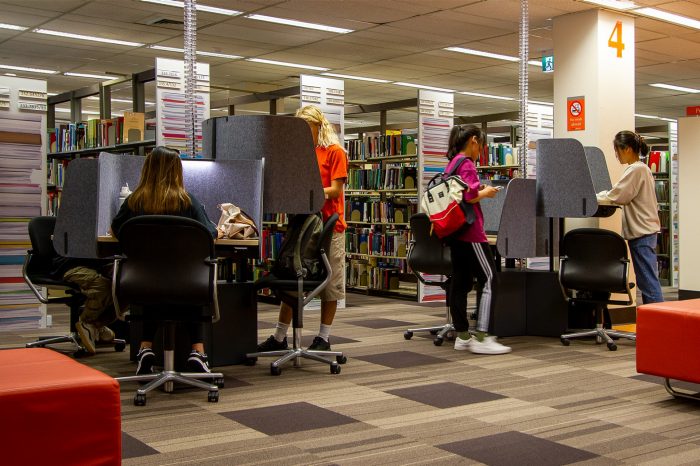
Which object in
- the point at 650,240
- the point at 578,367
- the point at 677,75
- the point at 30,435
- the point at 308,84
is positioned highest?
the point at 677,75

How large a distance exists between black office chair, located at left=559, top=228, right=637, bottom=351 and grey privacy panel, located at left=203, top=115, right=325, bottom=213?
203 centimetres

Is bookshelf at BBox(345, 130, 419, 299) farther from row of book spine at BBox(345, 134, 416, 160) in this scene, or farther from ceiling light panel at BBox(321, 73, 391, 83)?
ceiling light panel at BBox(321, 73, 391, 83)

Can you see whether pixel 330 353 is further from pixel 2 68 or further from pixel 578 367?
pixel 2 68

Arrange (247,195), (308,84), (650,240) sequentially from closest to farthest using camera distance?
(247,195) < (650,240) < (308,84)

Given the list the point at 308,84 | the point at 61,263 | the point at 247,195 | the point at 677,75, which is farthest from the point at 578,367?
the point at 677,75

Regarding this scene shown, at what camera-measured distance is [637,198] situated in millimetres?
5957

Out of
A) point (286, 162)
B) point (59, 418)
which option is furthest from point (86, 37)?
point (59, 418)

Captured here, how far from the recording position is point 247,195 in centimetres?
472

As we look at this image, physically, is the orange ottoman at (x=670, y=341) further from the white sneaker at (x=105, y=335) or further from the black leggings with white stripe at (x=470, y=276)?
the white sneaker at (x=105, y=335)

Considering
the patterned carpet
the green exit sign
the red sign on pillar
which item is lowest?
the patterned carpet

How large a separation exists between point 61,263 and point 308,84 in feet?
11.8

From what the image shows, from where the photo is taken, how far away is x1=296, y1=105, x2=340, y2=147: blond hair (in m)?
4.97

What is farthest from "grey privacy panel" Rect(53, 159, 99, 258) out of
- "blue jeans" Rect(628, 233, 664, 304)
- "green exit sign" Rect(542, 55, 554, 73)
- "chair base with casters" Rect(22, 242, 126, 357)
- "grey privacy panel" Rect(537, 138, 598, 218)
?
"green exit sign" Rect(542, 55, 554, 73)

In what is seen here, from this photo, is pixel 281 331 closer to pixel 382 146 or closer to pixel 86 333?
pixel 86 333
